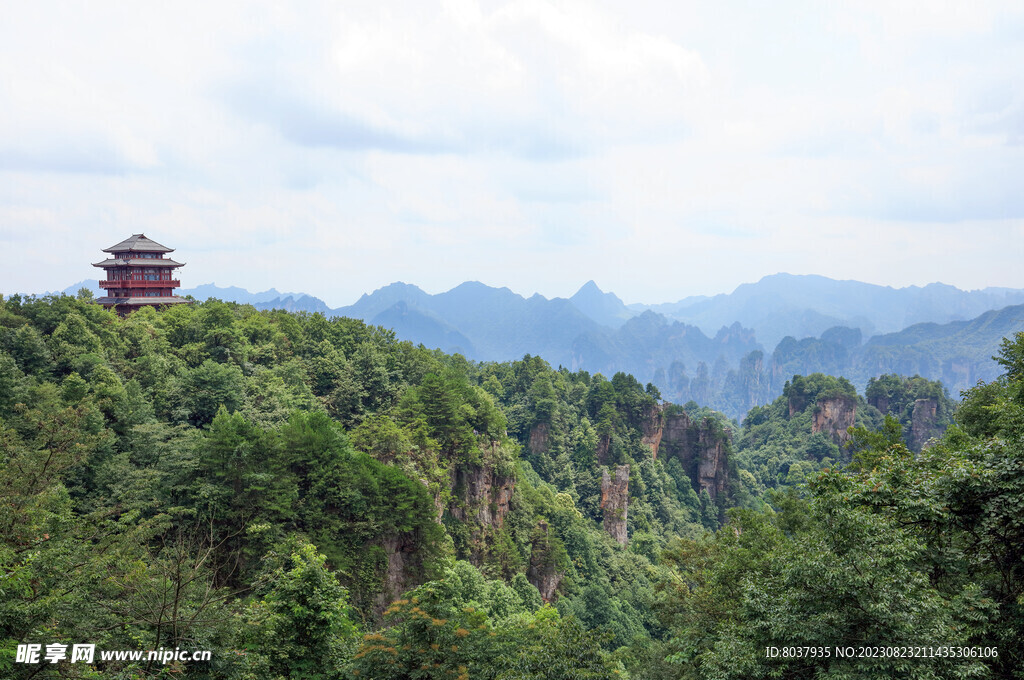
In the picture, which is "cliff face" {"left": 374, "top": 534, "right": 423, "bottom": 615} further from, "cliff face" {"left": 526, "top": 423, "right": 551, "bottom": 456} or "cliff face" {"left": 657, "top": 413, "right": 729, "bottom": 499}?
"cliff face" {"left": 657, "top": 413, "right": 729, "bottom": 499}

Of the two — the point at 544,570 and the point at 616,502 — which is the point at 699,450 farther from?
the point at 544,570

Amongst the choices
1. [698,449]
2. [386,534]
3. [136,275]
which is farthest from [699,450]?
[136,275]

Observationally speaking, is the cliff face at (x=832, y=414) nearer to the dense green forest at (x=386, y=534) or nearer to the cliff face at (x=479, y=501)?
the dense green forest at (x=386, y=534)

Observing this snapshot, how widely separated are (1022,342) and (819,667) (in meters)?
13.1

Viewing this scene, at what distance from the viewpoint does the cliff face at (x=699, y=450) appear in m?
71.0

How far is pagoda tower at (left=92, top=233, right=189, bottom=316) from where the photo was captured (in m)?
39.7

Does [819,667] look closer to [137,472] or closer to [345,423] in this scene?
[137,472]

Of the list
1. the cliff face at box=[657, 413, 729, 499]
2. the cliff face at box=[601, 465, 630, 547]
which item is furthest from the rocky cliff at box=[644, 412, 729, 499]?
the cliff face at box=[601, 465, 630, 547]

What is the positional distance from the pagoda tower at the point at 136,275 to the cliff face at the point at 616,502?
36501mm

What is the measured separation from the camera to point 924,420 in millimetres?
87625

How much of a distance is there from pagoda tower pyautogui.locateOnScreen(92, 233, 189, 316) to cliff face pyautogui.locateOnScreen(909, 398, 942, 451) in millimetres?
92929

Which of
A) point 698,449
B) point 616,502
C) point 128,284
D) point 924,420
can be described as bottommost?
point 616,502

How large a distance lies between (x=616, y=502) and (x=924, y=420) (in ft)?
197

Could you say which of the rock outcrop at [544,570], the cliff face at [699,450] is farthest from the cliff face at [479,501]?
the cliff face at [699,450]
